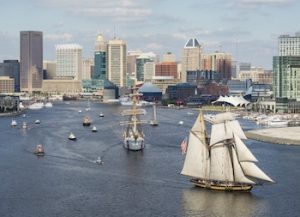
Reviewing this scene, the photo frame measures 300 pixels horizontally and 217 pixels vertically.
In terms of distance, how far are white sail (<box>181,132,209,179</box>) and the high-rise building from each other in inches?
4713

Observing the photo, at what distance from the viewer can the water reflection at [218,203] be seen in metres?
40.2

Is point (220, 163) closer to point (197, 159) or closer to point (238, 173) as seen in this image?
point (238, 173)

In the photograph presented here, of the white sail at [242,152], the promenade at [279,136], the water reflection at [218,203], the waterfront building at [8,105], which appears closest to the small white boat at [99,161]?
the water reflection at [218,203]

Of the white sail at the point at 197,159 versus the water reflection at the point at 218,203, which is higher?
the white sail at the point at 197,159

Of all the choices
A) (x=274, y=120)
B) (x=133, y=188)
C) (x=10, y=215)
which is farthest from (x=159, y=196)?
(x=274, y=120)

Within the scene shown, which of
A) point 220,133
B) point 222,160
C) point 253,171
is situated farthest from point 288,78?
point 253,171

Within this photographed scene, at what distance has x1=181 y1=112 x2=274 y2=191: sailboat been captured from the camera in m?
45.4

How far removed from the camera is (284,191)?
4581cm

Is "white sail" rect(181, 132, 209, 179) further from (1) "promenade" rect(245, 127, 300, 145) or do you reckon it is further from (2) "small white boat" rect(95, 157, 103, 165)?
(1) "promenade" rect(245, 127, 300, 145)

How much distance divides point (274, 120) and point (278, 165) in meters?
51.1

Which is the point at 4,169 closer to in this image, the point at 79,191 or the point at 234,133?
the point at 79,191

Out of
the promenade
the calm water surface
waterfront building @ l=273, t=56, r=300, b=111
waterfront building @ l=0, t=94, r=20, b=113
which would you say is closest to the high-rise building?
waterfront building @ l=273, t=56, r=300, b=111

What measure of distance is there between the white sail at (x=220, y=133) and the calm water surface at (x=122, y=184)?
339 centimetres

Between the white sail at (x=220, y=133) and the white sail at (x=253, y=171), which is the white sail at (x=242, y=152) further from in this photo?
the white sail at (x=220, y=133)
